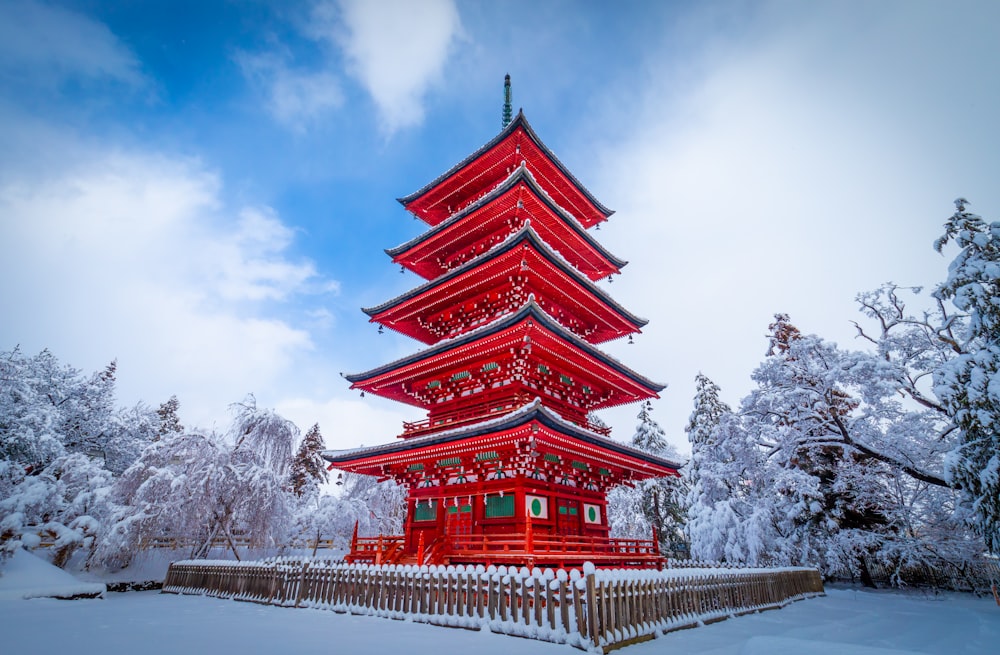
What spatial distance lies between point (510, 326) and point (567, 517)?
278 inches

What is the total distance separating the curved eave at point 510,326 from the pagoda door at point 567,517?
16.9ft

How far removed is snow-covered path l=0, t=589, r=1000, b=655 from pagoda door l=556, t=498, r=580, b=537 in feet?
17.8

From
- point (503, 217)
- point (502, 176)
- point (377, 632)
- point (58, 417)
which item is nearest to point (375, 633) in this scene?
point (377, 632)

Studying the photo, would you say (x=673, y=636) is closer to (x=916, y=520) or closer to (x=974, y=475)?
(x=974, y=475)

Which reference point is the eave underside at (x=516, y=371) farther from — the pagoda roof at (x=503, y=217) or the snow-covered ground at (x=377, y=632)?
the snow-covered ground at (x=377, y=632)

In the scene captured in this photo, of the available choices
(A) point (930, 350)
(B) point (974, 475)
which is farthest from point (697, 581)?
(A) point (930, 350)

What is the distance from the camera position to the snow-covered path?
22.1 feet

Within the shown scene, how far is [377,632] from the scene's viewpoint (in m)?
8.27

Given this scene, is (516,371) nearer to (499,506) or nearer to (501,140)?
(499,506)

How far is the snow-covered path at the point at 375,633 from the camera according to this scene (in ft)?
22.1

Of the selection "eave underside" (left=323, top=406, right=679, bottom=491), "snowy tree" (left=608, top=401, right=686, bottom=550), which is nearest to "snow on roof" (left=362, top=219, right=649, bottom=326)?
"eave underside" (left=323, top=406, right=679, bottom=491)

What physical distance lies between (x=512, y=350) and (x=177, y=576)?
54.6 feet

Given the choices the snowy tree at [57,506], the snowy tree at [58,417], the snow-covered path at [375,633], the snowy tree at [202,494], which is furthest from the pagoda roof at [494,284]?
the snowy tree at [58,417]

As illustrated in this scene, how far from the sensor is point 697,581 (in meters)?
10.6
